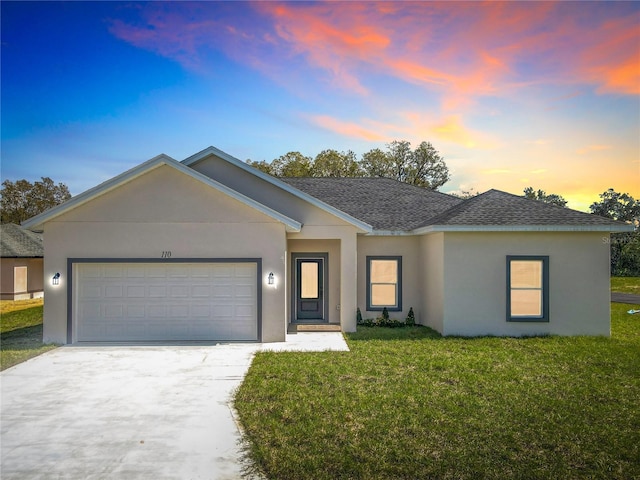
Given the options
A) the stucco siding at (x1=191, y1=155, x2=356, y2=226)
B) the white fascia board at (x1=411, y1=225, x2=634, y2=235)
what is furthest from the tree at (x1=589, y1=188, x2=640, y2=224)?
the stucco siding at (x1=191, y1=155, x2=356, y2=226)

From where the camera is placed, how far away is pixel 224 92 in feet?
58.3

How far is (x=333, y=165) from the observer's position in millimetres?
37312

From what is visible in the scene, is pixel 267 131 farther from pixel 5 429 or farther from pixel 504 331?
pixel 5 429

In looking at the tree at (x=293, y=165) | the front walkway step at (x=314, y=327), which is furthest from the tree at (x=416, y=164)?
the front walkway step at (x=314, y=327)

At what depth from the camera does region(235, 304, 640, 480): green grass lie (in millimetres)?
5145

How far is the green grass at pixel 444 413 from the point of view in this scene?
514 centimetres

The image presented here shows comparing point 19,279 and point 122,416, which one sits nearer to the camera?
point 122,416

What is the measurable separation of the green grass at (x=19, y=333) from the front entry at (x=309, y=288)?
733 centimetres

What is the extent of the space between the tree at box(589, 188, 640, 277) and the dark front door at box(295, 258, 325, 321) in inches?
1330

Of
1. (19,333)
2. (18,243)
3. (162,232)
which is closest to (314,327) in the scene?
(162,232)

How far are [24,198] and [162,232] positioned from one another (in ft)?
174

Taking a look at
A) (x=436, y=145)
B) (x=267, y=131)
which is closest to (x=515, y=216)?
(x=267, y=131)

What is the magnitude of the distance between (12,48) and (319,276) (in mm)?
13851

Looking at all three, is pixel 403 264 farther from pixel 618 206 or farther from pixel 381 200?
pixel 618 206
